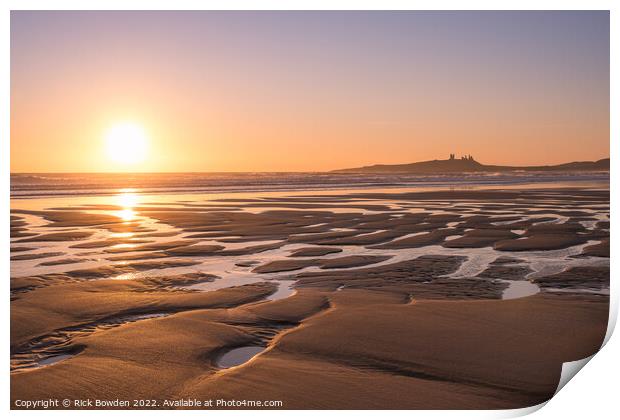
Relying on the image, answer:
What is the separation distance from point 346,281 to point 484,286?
1805 millimetres

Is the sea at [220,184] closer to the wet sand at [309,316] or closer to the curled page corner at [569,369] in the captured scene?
the wet sand at [309,316]

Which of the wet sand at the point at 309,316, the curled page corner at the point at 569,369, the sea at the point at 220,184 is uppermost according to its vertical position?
the sea at the point at 220,184

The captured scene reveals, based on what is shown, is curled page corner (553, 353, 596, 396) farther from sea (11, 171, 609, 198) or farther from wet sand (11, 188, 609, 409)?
sea (11, 171, 609, 198)

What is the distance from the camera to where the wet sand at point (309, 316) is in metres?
4.29

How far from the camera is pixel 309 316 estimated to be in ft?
19.1

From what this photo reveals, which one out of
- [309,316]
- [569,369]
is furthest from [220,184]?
[569,369]

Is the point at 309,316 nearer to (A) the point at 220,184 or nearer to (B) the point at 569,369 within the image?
(B) the point at 569,369

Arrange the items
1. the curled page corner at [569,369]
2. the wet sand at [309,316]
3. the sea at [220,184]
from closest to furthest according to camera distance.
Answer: the wet sand at [309,316] < the curled page corner at [569,369] < the sea at [220,184]

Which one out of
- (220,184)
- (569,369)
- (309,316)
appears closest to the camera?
(569,369)

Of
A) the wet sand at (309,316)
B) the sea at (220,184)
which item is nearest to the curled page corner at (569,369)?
the wet sand at (309,316)
